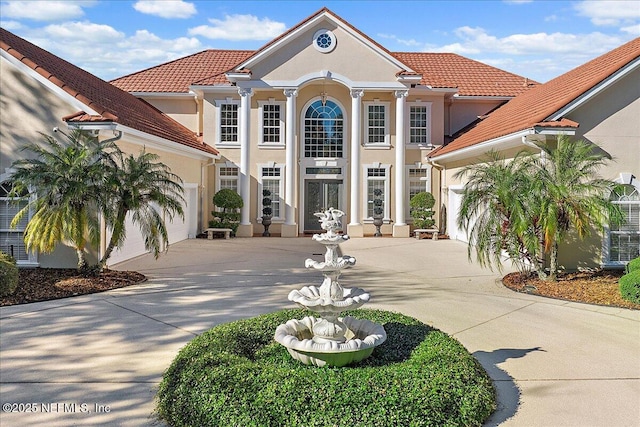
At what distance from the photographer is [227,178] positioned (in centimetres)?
2144

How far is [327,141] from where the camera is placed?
2170cm

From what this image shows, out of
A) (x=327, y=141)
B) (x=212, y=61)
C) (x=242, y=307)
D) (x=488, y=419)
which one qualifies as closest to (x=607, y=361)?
(x=488, y=419)

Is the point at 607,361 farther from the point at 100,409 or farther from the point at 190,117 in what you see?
the point at 190,117

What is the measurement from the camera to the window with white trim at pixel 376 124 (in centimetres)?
2145

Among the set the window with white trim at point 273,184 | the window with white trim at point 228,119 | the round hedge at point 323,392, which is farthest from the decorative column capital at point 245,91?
the round hedge at point 323,392

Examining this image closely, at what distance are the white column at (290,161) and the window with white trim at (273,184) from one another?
1.75 ft

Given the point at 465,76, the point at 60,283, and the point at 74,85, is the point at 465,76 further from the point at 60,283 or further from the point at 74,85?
the point at 60,283

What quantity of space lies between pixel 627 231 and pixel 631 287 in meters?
3.76

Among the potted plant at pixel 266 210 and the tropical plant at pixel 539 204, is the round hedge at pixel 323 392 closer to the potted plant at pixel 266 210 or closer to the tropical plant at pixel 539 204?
the tropical plant at pixel 539 204

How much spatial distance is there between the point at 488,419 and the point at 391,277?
282 inches

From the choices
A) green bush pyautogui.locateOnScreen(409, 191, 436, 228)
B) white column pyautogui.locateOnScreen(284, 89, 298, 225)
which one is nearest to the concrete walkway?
green bush pyautogui.locateOnScreen(409, 191, 436, 228)

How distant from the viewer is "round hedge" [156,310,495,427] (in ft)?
13.4

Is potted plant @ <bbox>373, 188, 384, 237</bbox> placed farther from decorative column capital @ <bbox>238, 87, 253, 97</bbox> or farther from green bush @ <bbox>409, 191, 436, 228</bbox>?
decorative column capital @ <bbox>238, 87, 253, 97</bbox>

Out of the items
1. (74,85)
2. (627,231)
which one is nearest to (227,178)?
A: (74,85)
